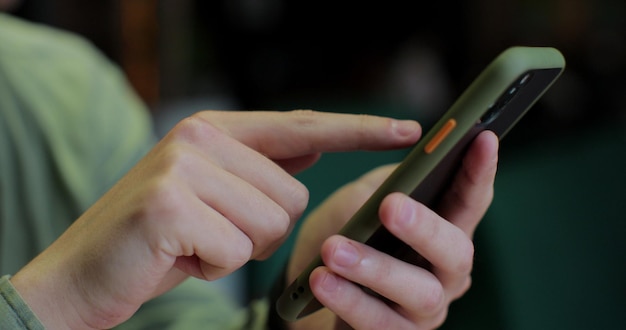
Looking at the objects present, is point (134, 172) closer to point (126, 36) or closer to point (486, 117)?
point (486, 117)

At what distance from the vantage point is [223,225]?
17.5 inches

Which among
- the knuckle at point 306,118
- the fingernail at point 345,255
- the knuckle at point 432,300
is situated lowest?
the knuckle at point 432,300

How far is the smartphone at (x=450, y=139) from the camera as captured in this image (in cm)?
36

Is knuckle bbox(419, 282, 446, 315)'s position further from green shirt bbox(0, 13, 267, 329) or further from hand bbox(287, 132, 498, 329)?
green shirt bbox(0, 13, 267, 329)

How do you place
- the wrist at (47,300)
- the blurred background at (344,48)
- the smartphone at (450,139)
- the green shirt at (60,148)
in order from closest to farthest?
the smartphone at (450,139), the wrist at (47,300), the green shirt at (60,148), the blurred background at (344,48)

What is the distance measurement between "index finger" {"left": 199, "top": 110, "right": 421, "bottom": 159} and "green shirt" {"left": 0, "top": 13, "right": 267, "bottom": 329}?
30 centimetres

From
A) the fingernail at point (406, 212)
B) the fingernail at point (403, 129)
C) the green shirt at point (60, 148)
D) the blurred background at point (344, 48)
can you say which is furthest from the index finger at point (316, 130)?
the blurred background at point (344, 48)

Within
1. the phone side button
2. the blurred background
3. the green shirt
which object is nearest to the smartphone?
the phone side button

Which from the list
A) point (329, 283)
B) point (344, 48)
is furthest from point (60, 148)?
point (344, 48)

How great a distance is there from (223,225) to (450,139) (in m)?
0.15

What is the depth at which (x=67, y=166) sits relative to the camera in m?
0.89

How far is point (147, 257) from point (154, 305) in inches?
15.5

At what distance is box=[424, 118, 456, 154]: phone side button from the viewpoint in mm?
373

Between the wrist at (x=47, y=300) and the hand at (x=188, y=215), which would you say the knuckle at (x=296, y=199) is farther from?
the wrist at (x=47, y=300)
